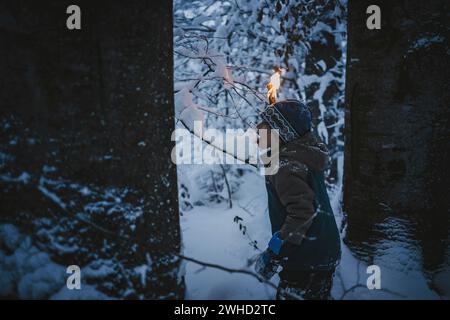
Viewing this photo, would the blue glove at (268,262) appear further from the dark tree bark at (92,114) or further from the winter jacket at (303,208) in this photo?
the dark tree bark at (92,114)

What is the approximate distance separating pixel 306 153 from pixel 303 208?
1.26ft

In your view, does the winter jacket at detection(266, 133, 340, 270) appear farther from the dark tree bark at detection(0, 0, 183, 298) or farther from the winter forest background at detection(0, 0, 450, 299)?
the dark tree bark at detection(0, 0, 183, 298)

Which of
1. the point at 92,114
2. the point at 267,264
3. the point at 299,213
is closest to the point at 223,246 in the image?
the point at 267,264

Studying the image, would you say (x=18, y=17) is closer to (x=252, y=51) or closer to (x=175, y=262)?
(x=175, y=262)

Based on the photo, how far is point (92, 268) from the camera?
1.72 metres

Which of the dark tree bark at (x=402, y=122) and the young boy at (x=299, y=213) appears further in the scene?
the dark tree bark at (x=402, y=122)

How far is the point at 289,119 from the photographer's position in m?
2.18

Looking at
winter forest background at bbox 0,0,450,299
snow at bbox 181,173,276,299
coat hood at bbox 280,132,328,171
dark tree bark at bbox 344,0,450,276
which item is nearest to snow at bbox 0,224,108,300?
winter forest background at bbox 0,0,450,299

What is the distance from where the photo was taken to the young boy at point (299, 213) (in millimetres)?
2006

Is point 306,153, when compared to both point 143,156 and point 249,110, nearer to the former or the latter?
point 143,156

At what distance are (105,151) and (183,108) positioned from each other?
4.03 feet

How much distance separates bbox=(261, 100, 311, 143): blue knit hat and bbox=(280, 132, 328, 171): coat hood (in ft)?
0.16

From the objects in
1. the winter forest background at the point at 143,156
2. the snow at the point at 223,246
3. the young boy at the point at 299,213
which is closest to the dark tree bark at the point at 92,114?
the winter forest background at the point at 143,156

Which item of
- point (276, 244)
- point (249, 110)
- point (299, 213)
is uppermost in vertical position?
point (249, 110)
